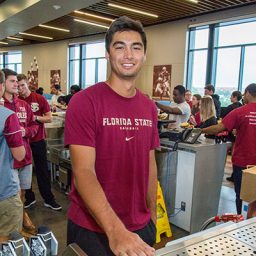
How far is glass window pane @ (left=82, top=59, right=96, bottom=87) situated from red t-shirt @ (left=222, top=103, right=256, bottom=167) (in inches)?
394

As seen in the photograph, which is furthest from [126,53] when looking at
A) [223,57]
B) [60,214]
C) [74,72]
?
[74,72]

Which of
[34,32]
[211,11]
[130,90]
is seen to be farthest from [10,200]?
[34,32]

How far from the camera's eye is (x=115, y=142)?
1.17 metres

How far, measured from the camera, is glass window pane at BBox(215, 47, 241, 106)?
8129 millimetres

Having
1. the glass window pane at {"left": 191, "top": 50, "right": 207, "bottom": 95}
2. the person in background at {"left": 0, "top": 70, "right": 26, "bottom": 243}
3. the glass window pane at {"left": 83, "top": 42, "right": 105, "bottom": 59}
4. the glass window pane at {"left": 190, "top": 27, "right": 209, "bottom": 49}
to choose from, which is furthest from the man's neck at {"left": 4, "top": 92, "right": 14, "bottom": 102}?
the glass window pane at {"left": 83, "top": 42, "right": 105, "bottom": 59}

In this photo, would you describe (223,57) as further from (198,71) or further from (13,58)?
(13,58)

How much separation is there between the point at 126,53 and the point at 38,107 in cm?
265

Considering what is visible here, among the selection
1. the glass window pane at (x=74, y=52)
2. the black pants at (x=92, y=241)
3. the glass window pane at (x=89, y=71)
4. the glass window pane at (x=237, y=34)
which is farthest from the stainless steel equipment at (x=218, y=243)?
the glass window pane at (x=74, y=52)

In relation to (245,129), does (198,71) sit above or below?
above

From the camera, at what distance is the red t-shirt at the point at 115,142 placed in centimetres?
113

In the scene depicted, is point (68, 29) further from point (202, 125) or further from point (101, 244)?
point (101, 244)

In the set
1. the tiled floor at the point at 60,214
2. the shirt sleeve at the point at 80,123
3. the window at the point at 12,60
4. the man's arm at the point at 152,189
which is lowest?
the tiled floor at the point at 60,214

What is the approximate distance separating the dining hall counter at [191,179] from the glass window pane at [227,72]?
5.49 metres

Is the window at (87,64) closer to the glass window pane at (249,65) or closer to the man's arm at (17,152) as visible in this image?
the glass window pane at (249,65)
